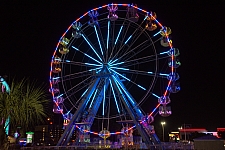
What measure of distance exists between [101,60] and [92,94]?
11.3 feet

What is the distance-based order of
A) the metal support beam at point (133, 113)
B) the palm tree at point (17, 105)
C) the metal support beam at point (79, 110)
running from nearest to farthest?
the palm tree at point (17, 105)
the metal support beam at point (133, 113)
the metal support beam at point (79, 110)

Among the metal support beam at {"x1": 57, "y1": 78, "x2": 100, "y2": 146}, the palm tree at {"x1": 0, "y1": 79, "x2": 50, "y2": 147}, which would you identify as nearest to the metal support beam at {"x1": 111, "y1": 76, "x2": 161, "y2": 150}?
the metal support beam at {"x1": 57, "y1": 78, "x2": 100, "y2": 146}

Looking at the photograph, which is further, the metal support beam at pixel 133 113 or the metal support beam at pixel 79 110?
the metal support beam at pixel 79 110

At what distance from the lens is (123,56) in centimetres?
2397

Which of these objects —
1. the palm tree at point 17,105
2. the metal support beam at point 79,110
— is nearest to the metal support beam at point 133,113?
the metal support beam at point 79,110

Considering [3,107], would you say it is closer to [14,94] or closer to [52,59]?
[14,94]

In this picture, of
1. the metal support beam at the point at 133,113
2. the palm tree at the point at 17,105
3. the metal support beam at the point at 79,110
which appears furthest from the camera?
the metal support beam at the point at 79,110

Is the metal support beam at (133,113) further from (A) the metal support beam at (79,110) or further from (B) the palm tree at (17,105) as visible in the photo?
(B) the palm tree at (17,105)

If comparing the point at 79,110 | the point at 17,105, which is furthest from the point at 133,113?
the point at 17,105

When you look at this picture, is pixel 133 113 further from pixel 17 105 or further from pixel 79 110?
pixel 17 105

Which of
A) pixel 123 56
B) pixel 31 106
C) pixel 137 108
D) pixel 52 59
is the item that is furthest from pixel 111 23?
pixel 31 106

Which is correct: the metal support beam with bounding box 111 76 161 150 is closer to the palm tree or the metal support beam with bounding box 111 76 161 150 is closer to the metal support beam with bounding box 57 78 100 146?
the metal support beam with bounding box 57 78 100 146

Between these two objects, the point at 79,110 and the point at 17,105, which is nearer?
the point at 17,105

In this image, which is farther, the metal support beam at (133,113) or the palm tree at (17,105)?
the metal support beam at (133,113)
